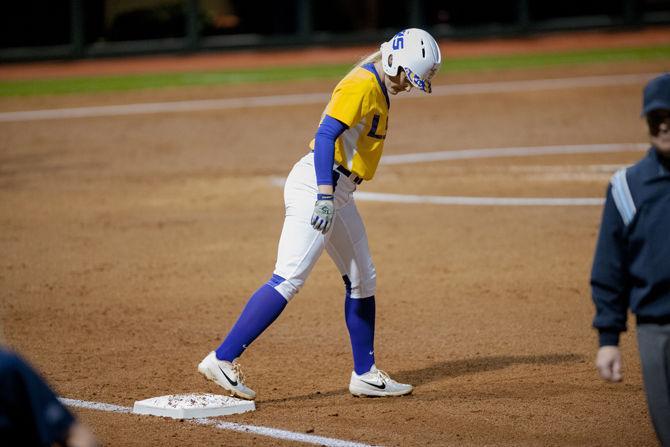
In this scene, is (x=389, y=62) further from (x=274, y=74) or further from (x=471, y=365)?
(x=274, y=74)

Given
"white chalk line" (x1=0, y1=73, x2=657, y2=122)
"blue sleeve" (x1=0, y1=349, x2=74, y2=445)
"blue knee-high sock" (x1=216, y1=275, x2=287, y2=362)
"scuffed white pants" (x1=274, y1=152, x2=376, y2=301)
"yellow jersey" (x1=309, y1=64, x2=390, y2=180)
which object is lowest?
"white chalk line" (x1=0, y1=73, x2=657, y2=122)

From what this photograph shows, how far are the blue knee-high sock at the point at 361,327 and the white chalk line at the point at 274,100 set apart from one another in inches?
484

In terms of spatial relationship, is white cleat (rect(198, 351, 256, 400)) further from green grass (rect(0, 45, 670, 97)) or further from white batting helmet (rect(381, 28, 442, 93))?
green grass (rect(0, 45, 670, 97))

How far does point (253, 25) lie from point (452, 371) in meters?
17.7

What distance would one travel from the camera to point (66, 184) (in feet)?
40.5

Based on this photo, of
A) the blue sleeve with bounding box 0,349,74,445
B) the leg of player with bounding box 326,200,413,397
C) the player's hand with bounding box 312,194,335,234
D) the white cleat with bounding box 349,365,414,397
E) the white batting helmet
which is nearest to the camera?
the blue sleeve with bounding box 0,349,74,445

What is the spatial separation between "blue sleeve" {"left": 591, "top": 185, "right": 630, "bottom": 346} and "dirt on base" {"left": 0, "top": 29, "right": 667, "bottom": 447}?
5.29 ft

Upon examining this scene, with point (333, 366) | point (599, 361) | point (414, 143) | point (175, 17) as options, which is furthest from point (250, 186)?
point (175, 17)

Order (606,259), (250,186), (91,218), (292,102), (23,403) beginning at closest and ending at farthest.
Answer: (23,403) → (606,259) → (91,218) → (250,186) → (292,102)

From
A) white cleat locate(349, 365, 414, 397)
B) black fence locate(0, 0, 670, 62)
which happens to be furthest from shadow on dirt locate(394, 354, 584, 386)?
black fence locate(0, 0, 670, 62)

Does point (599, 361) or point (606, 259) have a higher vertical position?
point (606, 259)

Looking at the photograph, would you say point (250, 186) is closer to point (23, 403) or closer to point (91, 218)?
point (91, 218)

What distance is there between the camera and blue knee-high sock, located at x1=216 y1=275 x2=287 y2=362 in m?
5.43

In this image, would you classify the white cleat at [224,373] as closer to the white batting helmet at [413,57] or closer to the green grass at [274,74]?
the white batting helmet at [413,57]
